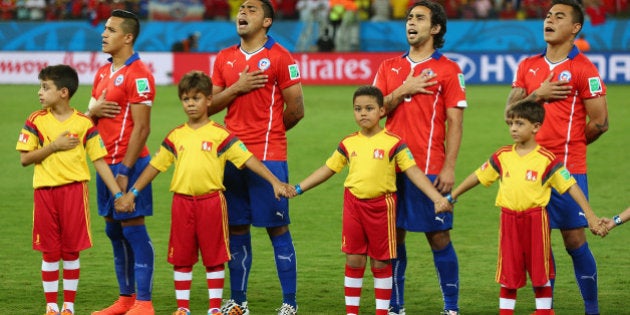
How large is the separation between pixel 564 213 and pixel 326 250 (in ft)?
12.4

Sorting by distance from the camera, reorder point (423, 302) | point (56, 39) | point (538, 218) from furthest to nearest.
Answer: point (56, 39) < point (423, 302) < point (538, 218)

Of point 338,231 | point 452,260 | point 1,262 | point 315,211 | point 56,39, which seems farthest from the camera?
point 56,39

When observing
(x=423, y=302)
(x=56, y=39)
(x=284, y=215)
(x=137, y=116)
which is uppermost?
(x=56, y=39)

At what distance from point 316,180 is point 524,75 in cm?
179

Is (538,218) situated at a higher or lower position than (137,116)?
lower

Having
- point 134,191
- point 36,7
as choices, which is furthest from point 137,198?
point 36,7

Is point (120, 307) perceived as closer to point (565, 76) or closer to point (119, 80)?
point (119, 80)

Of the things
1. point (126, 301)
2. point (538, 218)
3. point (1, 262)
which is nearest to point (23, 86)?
point (1, 262)

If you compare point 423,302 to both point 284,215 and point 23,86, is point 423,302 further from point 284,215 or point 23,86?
point 23,86

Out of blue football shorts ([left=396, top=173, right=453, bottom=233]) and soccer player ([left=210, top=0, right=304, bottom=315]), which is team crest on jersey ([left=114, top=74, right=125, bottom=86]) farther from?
blue football shorts ([left=396, top=173, right=453, bottom=233])

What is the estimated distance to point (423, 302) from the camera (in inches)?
357

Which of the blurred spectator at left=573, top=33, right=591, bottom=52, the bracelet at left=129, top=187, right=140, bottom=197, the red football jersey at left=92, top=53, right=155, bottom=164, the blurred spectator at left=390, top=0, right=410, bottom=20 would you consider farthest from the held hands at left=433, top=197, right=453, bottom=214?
the blurred spectator at left=390, top=0, right=410, bottom=20

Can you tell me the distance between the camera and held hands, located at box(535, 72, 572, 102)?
7.93 metres

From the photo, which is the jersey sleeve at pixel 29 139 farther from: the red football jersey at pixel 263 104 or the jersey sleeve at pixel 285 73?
the jersey sleeve at pixel 285 73
